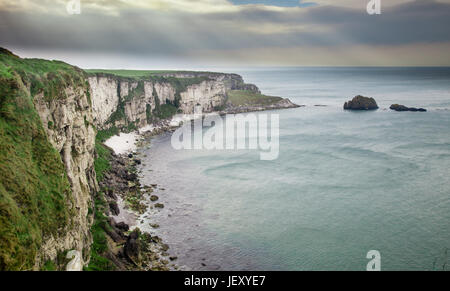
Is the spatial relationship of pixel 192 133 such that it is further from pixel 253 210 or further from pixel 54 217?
pixel 54 217

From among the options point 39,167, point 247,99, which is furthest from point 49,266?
point 247,99

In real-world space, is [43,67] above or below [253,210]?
above

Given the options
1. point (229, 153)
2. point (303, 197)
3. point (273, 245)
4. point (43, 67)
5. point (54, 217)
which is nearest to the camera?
point (54, 217)

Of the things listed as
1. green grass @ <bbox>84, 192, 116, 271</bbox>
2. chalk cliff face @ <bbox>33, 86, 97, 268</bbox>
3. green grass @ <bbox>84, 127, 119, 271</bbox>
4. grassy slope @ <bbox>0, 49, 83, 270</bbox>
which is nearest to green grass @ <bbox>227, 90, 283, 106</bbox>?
green grass @ <bbox>84, 127, 119, 271</bbox>

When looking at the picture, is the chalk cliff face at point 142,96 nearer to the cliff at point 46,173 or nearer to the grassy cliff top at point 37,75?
the cliff at point 46,173

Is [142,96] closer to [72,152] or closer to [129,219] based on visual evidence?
[129,219]

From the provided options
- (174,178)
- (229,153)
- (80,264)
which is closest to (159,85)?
(229,153)

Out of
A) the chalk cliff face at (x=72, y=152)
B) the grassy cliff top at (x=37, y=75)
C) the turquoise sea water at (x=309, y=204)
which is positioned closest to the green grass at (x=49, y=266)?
the chalk cliff face at (x=72, y=152)

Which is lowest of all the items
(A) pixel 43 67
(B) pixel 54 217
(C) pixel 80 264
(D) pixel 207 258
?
(D) pixel 207 258
